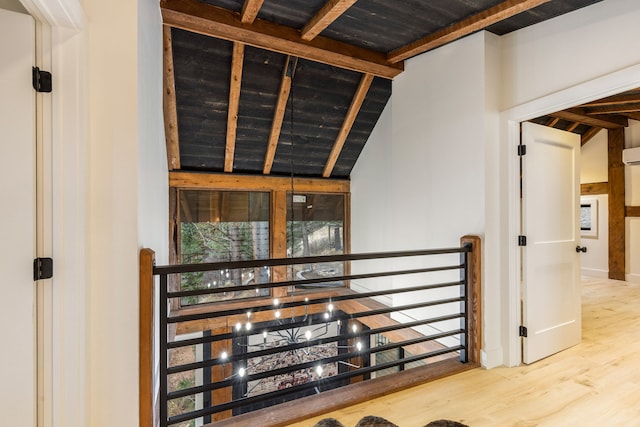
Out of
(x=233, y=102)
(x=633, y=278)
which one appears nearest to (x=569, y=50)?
(x=233, y=102)

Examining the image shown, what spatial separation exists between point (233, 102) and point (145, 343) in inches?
115

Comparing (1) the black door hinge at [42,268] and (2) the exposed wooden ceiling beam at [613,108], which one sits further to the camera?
(2) the exposed wooden ceiling beam at [613,108]

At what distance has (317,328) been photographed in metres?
4.15

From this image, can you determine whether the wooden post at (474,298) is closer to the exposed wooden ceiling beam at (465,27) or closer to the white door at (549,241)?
the white door at (549,241)

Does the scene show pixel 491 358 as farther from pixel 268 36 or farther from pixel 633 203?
pixel 633 203

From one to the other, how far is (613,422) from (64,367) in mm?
3145

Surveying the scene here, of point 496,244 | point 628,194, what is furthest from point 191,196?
point 628,194

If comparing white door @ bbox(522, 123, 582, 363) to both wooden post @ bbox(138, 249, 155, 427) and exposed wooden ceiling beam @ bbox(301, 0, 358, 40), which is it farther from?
wooden post @ bbox(138, 249, 155, 427)

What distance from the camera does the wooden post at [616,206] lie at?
632 cm

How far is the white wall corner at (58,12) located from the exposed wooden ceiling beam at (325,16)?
1736 millimetres

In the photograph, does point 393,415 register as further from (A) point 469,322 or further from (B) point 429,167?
(B) point 429,167

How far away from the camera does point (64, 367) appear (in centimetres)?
144

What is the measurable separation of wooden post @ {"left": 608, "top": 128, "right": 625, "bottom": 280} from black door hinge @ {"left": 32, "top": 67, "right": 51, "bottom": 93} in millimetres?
8665

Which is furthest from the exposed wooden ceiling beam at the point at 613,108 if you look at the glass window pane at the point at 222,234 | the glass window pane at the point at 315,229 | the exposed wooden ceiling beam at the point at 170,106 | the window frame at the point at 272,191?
the exposed wooden ceiling beam at the point at 170,106
